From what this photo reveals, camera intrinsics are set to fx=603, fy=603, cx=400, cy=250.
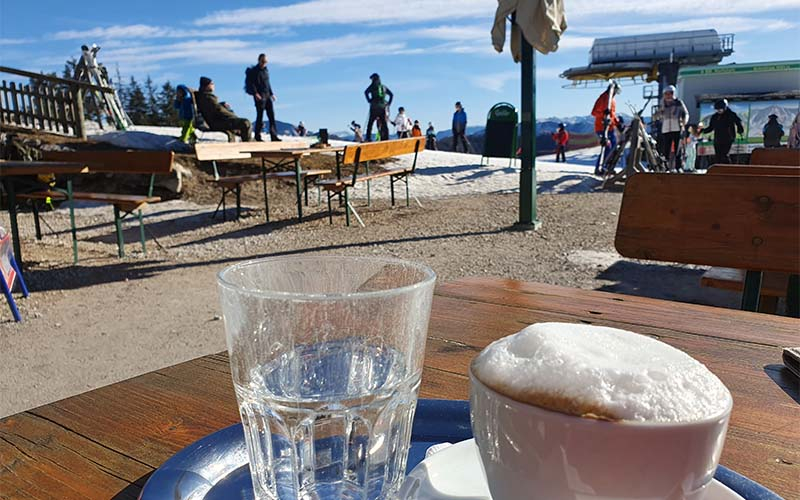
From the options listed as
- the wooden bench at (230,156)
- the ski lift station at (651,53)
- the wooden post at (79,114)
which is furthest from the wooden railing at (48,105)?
the ski lift station at (651,53)

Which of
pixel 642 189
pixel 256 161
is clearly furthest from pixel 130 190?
pixel 642 189

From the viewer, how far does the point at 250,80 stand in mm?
11945

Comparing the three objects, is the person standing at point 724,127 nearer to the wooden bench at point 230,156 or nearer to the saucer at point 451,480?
the wooden bench at point 230,156

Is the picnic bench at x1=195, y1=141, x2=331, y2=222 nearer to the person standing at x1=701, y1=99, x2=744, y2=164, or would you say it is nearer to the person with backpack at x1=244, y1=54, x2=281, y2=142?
the person with backpack at x1=244, y1=54, x2=281, y2=142

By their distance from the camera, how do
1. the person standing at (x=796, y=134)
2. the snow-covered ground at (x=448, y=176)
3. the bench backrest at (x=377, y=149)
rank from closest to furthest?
the bench backrest at (x=377, y=149) < the snow-covered ground at (x=448, y=176) < the person standing at (x=796, y=134)

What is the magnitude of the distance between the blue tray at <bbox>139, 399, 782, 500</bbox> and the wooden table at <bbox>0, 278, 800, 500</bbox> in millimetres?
37

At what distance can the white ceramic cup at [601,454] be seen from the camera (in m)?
0.35

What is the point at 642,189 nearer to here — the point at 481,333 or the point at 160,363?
the point at 481,333

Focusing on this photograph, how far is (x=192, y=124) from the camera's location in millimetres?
11922

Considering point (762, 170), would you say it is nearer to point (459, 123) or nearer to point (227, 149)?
point (227, 149)

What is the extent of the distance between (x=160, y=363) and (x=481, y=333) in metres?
2.57

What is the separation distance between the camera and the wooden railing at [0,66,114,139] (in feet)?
40.3

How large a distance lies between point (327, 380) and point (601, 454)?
0.77ft

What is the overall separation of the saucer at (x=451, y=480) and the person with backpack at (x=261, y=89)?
12.0m
